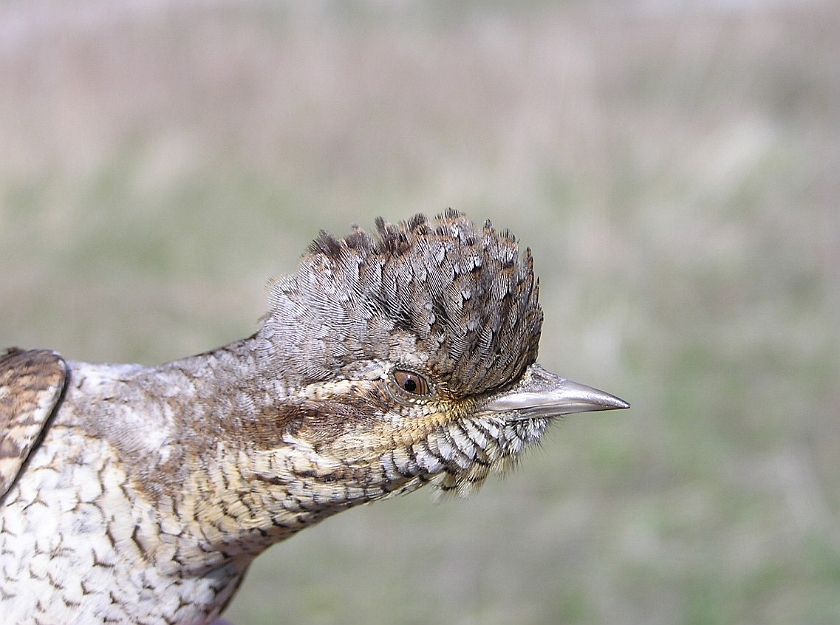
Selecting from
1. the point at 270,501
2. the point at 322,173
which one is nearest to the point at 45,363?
the point at 270,501

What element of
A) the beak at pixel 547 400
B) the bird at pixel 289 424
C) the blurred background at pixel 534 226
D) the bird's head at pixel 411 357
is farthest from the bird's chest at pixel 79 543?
the blurred background at pixel 534 226

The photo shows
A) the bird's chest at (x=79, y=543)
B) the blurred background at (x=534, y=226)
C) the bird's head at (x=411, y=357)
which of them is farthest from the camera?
the blurred background at (x=534, y=226)

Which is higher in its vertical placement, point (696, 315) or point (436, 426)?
point (696, 315)

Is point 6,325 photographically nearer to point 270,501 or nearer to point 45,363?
point 45,363

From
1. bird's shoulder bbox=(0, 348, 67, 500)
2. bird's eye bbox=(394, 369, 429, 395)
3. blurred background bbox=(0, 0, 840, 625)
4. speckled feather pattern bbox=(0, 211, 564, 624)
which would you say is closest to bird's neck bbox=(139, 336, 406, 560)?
speckled feather pattern bbox=(0, 211, 564, 624)

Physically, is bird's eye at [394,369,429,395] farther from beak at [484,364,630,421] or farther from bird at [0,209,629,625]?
beak at [484,364,630,421]

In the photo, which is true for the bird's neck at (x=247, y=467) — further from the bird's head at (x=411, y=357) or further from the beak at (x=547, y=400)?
the beak at (x=547, y=400)

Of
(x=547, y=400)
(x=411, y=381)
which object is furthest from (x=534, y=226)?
(x=411, y=381)
